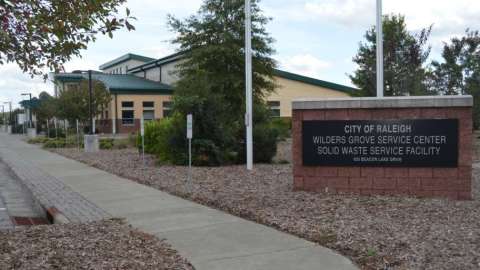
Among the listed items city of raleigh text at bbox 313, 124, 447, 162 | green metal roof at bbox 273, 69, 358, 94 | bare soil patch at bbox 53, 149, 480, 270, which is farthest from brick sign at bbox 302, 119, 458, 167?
green metal roof at bbox 273, 69, 358, 94

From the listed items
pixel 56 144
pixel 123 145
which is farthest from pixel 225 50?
pixel 56 144

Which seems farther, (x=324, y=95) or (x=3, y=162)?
(x=324, y=95)

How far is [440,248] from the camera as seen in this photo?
6340 millimetres

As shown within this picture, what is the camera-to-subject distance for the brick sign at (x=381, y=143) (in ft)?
32.9

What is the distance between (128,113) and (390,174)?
44568mm

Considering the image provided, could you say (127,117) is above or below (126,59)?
below

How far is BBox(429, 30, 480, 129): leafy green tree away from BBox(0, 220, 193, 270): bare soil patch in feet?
65.1

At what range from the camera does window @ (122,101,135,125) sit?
5247cm

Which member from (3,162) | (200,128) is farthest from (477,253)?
(3,162)

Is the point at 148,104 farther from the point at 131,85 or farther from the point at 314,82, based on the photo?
the point at 314,82

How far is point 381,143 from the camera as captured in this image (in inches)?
407

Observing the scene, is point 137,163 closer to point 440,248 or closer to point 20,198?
point 20,198

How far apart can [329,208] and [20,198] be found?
6.88m

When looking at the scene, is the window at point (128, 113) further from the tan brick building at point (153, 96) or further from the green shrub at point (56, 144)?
the green shrub at point (56, 144)
